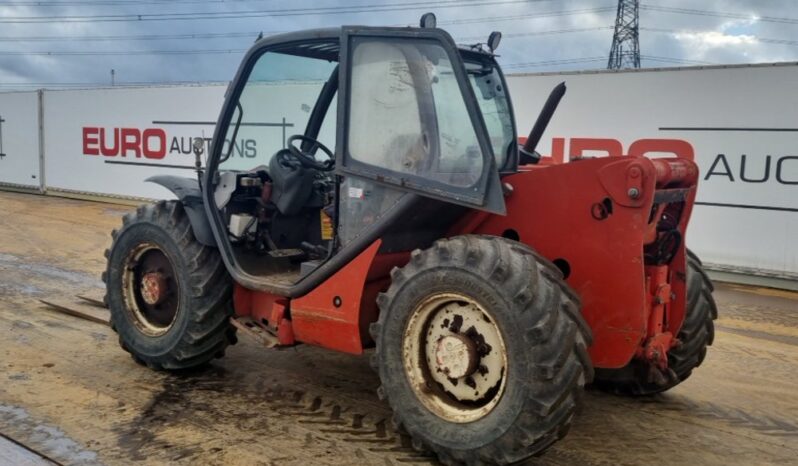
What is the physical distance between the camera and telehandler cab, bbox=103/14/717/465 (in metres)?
3.46

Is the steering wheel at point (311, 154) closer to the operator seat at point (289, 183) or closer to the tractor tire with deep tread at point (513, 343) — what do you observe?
the operator seat at point (289, 183)

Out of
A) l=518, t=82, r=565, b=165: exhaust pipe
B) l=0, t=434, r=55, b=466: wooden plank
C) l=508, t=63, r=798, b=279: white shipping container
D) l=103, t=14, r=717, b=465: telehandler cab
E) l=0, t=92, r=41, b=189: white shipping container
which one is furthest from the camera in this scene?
l=0, t=92, r=41, b=189: white shipping container

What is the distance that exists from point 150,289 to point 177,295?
0.21 m

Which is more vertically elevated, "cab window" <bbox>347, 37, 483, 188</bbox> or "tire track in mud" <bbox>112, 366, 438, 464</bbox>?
"cab window" <bbox>347, 37, 483, 188</bbox>

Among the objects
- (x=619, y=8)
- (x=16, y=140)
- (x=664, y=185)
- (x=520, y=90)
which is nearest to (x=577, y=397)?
(x=664, y=185)

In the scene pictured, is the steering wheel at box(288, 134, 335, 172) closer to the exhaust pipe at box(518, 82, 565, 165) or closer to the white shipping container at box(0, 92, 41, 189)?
the exhaust pipe at box(518, 82, 565, 165)

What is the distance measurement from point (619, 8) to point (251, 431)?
102 ft

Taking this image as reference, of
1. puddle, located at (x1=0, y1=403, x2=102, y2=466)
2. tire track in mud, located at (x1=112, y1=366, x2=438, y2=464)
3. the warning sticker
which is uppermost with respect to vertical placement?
the warning sticker

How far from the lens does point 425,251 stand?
3.71 metres

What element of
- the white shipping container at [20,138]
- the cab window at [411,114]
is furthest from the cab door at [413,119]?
the white shipping container at [20,138]

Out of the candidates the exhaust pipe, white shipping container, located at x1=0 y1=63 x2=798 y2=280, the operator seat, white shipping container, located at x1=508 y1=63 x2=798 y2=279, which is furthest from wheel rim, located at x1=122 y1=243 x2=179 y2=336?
white shipping container, located at x1=508 y1=63 x2=798 y2=279

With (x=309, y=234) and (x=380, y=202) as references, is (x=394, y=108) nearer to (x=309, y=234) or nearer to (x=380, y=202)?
(x=380, y=202)

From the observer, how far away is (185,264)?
15.9ft

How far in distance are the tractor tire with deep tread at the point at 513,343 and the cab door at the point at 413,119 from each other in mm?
310
